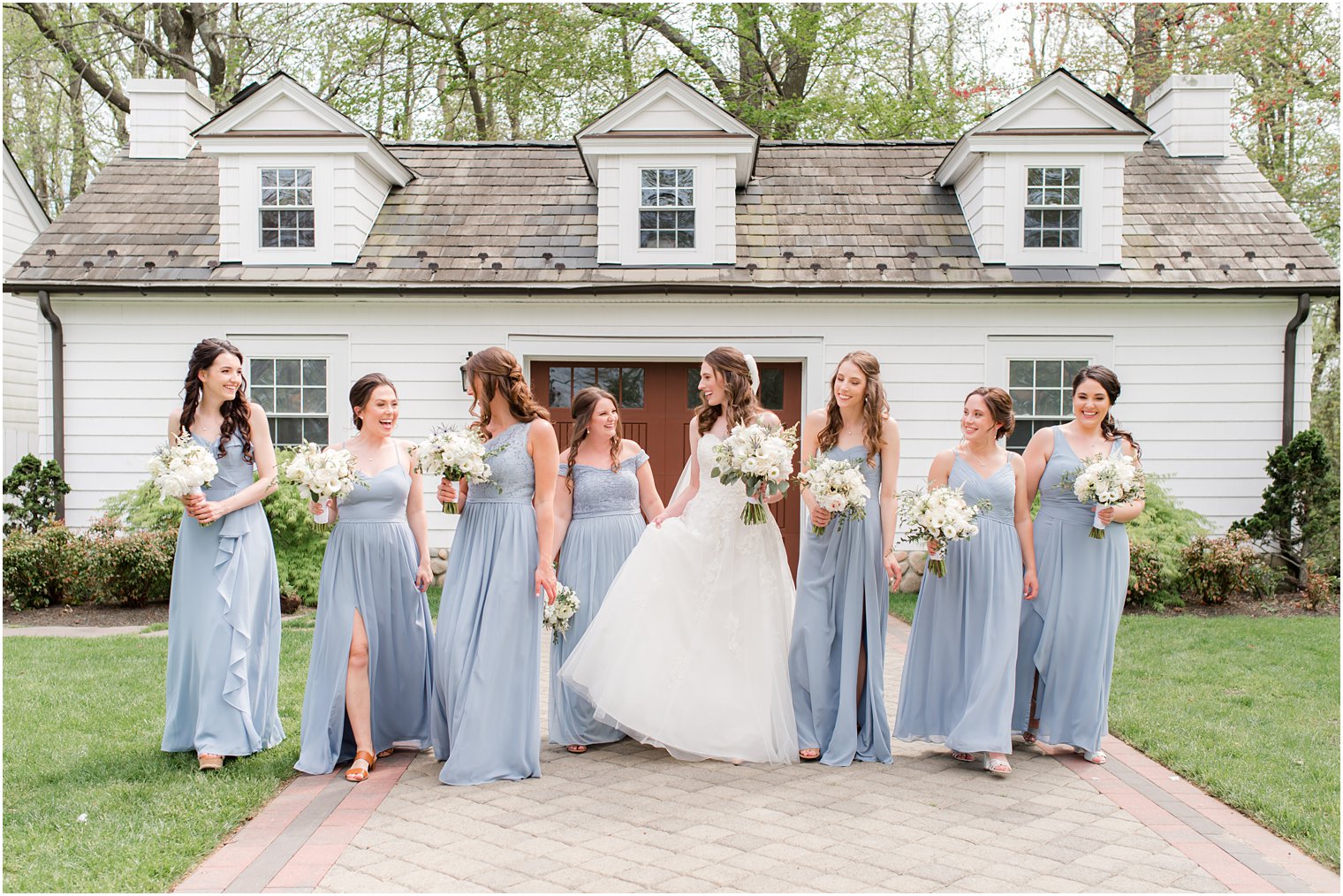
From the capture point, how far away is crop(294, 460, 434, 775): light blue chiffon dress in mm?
5289

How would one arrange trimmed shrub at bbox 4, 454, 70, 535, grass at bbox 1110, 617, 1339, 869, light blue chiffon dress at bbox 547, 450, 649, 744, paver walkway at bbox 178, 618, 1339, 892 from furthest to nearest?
trimmed shrub at bbox 4, 454, 70, 535 → light blue chiffon dress at bbox 547, 450, 649, 744 → grass at bbox 1110, 617, 1339, 869 → paver walkway at bbox 178, 618, 1339, 892

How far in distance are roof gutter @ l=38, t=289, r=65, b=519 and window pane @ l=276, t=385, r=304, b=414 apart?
2585mm

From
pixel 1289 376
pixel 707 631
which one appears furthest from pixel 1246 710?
pixel 1289 376

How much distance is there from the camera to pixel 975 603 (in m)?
5.59

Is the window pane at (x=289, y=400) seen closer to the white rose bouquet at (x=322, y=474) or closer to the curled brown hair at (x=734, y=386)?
the white rose bouquet at (x=322, y=474)

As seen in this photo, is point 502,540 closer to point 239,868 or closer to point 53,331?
point 239,868

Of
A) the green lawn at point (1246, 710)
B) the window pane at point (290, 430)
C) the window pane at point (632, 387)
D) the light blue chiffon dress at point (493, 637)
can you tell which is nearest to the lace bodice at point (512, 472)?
the light blue chiffon dress at point (493, 637)

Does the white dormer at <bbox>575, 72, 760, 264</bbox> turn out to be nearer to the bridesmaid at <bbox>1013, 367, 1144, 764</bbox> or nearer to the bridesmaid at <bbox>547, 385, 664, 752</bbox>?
the bridesmaid at <bbox>547, 385, 664, 752</bbox>

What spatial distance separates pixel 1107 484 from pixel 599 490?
2.89 meters

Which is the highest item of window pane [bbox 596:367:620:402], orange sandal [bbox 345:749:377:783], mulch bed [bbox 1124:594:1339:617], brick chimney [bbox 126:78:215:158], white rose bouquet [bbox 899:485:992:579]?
brick chimney [bbox 126:78:215:158]

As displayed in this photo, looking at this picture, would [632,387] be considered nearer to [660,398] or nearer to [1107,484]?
[660,398]

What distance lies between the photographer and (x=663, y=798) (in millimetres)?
4859

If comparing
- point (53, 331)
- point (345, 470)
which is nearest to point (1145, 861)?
point (345, 470)

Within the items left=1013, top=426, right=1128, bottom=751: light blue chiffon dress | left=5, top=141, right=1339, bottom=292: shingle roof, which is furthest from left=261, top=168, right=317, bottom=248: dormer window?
left=1013, top=426, right=1128, bottom=751: light blue chiffon dress
